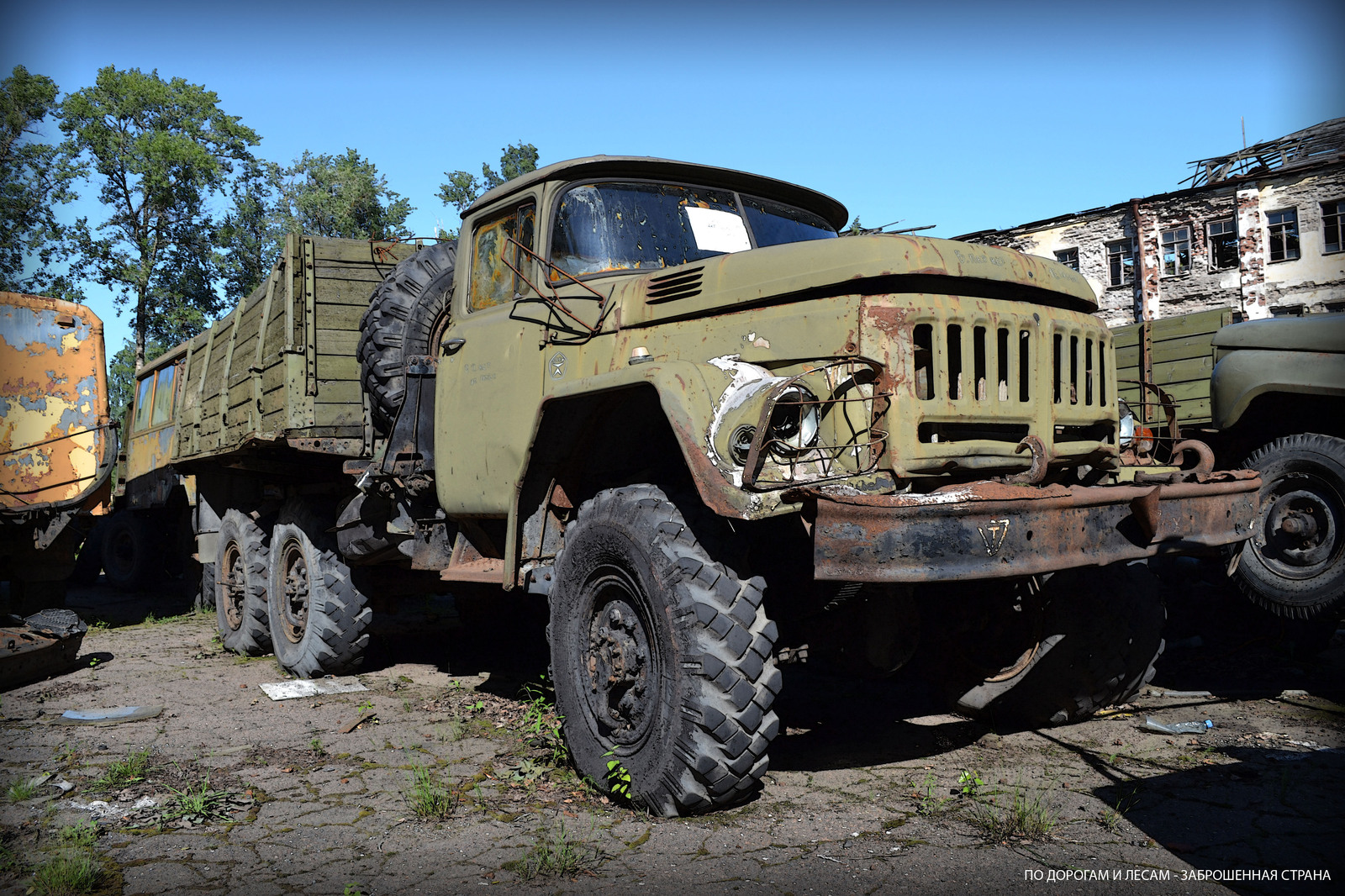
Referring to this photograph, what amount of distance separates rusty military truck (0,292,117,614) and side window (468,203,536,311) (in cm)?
525

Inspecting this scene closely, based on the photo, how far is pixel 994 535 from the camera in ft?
10.1

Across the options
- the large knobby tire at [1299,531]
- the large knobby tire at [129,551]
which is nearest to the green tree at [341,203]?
the large knobby tire at [129,551]

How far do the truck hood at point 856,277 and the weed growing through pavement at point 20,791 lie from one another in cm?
321

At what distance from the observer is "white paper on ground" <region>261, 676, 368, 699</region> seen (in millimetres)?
6246

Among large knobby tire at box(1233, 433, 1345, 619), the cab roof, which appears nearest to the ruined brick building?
large knobby tire at box(1233, 433, 1345, 619)

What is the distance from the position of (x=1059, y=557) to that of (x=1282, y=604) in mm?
3102

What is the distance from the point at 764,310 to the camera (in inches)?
148

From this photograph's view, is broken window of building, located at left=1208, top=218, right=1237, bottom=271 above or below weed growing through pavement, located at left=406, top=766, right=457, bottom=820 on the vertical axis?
above

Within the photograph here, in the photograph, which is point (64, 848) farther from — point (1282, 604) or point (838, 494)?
point (1282, 604)

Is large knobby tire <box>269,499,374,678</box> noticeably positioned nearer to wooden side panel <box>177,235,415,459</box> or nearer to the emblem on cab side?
wooden side panel <box>177,235,415,459</box>

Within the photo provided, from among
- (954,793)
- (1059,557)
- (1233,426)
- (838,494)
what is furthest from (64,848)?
(1233,426)

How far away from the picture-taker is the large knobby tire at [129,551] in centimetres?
1291

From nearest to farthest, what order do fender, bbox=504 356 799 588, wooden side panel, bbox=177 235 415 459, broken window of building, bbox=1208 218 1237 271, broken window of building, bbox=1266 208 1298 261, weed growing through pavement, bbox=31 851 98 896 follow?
weed growing through pavement, bbox=31 851 98 896 → fender, bbox=504 356 799 588 → wooden side panel, bbox=177 235 415 459 → broken window of building, bbox=1266 208 1298 261 → broken window of building, bbox=1208 218 1237 271

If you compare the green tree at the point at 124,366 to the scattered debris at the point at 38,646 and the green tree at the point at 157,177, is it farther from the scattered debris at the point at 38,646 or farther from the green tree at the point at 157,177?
the scattered debris at the point at 38,646
